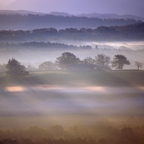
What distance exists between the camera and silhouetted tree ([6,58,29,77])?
825 cm

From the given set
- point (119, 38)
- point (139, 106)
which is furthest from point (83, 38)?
point (139, 106)

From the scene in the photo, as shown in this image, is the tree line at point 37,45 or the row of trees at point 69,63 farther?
the tree line at point 37,45

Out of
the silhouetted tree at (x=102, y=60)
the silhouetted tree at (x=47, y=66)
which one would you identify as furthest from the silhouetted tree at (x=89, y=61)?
the silhouetted tree at (x=47, y=66)

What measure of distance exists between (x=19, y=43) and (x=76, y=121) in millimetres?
4992

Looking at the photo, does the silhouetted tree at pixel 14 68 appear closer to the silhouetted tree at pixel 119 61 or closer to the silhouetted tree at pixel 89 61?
the silhouetted tree at pixel 89 61

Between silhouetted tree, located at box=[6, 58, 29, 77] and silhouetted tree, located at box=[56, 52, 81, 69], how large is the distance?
5.66 feet

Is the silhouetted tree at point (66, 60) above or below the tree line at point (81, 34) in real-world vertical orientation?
below

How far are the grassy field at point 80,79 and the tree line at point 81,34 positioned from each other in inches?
66.0

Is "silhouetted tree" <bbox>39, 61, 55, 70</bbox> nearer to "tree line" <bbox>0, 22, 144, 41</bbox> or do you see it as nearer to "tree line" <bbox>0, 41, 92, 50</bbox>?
"tree line" <bbox>0, 41, 92, 50</bbox>

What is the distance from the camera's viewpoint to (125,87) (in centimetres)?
872

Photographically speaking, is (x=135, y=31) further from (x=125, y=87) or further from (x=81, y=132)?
(x=81, y=132)

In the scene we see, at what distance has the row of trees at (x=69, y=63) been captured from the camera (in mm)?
8344

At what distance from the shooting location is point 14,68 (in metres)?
8.36

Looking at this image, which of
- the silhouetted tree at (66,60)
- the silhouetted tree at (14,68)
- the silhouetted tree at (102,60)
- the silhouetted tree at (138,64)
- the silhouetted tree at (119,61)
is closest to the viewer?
the silhouetted tree at (14,68)
